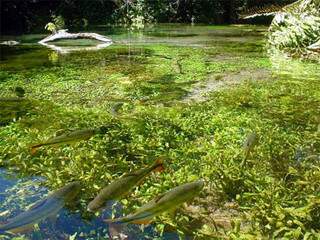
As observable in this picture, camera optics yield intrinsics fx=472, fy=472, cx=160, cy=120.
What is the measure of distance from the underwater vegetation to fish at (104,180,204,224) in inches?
3.3

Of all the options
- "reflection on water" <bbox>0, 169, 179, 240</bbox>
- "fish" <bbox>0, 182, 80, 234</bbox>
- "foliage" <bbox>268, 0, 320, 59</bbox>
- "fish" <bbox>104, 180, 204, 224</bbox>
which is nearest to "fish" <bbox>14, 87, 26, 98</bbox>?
"reflection on water" <bbox>0, 169, 179, 240</bbox>

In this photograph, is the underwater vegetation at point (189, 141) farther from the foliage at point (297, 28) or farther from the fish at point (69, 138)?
the foliage at point (297, 28)

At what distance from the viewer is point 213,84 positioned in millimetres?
7949

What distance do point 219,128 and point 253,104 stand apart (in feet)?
4.42

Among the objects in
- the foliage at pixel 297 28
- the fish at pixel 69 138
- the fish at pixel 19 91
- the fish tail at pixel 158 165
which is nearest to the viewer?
the fish tail at pixel 158 165

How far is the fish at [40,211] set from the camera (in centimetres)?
254

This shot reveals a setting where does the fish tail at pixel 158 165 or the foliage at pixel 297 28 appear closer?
the fish tail at pixel 158 165

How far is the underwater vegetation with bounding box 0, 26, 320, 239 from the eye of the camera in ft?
10.5

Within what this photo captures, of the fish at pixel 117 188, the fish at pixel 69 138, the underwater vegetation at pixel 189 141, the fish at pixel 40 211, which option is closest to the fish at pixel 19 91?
the underwater vegetation at pixel 189 141

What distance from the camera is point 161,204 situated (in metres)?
2.55

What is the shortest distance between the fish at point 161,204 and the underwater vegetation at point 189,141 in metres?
0.08

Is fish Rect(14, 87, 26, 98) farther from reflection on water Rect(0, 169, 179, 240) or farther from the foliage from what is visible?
the foliage

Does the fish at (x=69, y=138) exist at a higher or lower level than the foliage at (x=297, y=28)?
lower

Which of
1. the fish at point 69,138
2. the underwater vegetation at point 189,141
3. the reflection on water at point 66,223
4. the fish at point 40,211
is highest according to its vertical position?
the fish at point 69,138
